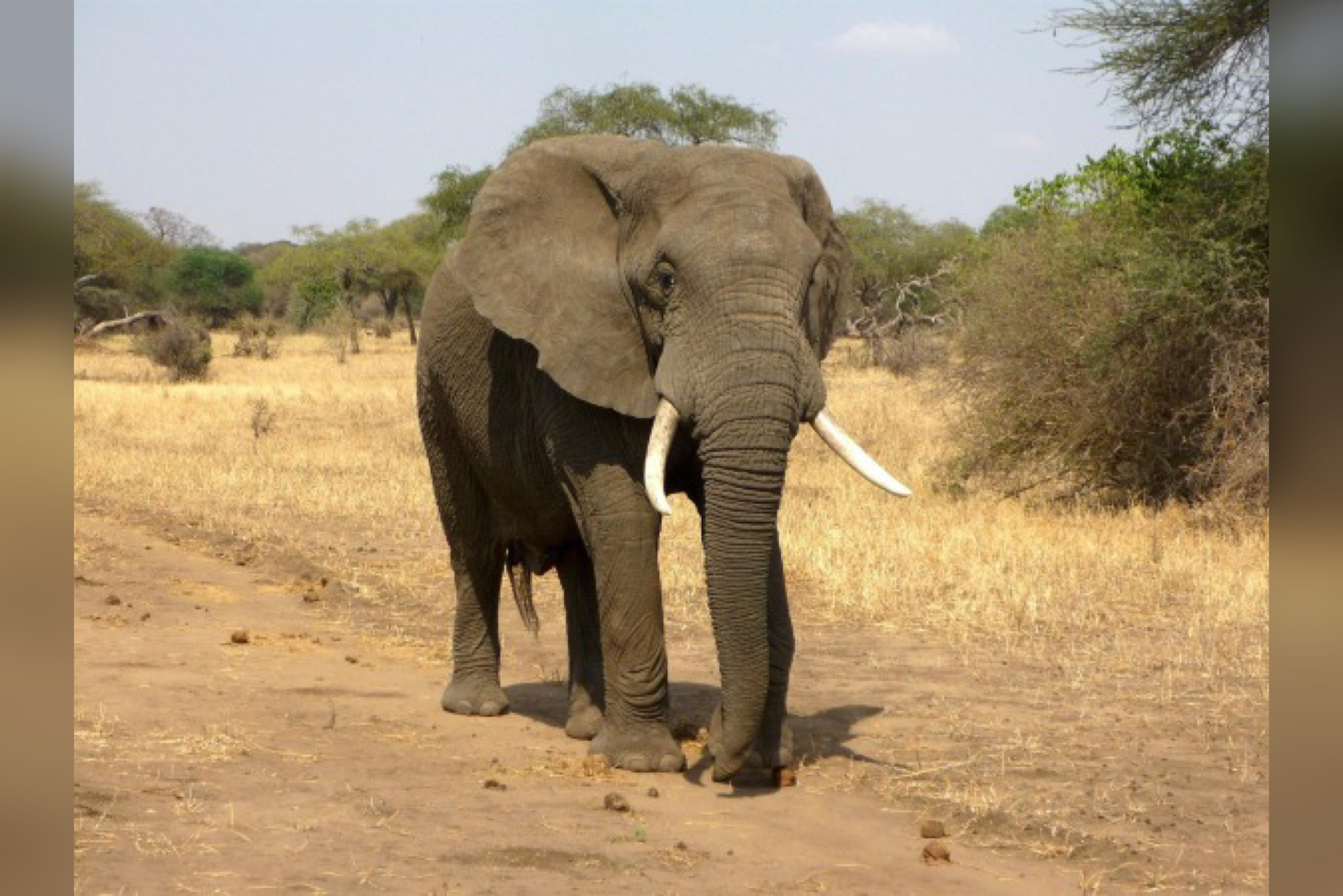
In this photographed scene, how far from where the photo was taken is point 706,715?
7359mm

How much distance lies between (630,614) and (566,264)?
55.3 inches

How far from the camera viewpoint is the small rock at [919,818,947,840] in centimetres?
544

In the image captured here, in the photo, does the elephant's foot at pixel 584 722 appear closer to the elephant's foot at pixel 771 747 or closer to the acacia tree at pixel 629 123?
the elephant's foot at pixel 771 747

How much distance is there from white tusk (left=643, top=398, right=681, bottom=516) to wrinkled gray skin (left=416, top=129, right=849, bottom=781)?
71 millimetres

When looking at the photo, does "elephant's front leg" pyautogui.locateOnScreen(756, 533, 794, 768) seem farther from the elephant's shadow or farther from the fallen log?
the fallen log

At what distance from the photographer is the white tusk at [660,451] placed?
18.5 ft

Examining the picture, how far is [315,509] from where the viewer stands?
1373 centimetres

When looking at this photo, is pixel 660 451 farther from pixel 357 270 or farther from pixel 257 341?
pixel 357 270

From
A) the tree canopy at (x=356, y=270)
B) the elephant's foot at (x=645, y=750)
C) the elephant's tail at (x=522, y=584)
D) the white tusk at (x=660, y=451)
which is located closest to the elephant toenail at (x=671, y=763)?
the elephant's foot at (x=645, y=750)

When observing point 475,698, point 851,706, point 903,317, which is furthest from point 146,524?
point 903,317

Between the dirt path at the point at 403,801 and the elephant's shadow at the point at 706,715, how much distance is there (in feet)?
0.08

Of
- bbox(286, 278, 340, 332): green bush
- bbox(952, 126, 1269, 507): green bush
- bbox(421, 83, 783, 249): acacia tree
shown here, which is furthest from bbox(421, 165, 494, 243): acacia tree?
bbox(286, 278, 340, 332): green bush

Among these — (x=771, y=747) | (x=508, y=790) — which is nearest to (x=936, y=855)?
(x=771, y=747)
